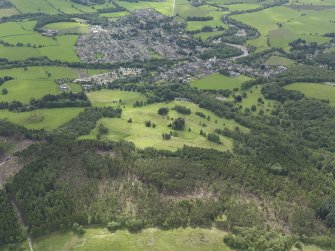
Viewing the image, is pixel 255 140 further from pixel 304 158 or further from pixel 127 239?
pixel 127 239

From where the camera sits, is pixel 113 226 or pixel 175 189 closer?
pixel 113 226

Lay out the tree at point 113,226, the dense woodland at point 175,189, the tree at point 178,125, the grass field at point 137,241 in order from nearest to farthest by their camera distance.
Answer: the grass field at point 137,241, the tree at point 113,226, the dense woodland at point 175,189, the tree at point 178,125

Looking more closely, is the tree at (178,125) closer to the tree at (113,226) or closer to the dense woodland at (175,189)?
the dense woodland at (175,189)

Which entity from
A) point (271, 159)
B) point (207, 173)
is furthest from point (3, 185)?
point (271, 159)

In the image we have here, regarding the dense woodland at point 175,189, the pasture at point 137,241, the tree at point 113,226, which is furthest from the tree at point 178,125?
the tree at point 113,226

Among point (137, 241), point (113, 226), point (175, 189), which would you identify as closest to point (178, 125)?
point (175, 189)

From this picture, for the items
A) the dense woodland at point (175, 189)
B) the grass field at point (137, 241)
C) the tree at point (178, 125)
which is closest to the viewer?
the grass field at point (137, 241)

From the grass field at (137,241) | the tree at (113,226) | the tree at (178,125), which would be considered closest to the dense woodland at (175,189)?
the tree at (113,226)

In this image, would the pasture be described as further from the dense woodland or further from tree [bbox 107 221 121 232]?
the dense woodland

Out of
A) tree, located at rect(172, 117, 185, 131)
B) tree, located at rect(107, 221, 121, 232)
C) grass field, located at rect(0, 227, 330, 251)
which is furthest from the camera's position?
tree, located at rect(172, 117, 185, 131)

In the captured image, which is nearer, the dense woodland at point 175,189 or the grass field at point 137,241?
the grass field at point 137,241

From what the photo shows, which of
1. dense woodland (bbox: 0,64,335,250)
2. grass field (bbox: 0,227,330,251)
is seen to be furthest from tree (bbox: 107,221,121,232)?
grass field (bbox: 0,227,330,251)

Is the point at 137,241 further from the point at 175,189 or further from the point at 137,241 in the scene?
the point at 175,189
